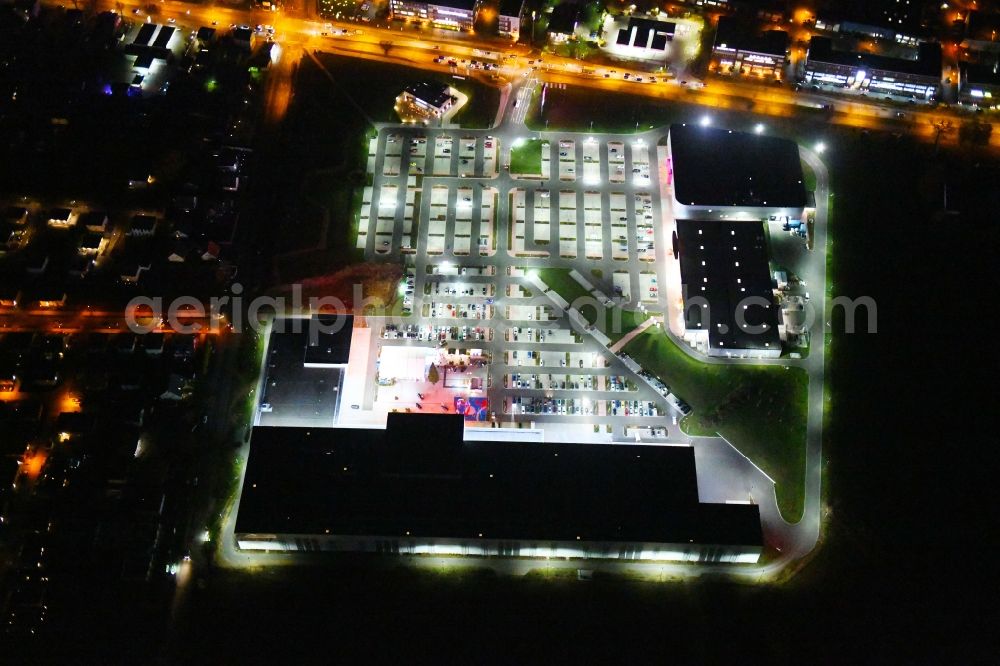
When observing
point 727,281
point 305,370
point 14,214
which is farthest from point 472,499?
point 14,214

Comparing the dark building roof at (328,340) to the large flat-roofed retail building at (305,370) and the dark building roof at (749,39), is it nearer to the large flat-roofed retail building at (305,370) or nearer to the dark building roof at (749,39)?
the large flat-roofed retail building at (305,370)

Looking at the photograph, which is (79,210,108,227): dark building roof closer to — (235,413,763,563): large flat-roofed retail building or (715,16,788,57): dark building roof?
(235,413,763,563): large flat-roofed retail building

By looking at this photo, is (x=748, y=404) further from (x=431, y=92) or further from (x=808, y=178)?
(x=431, y=92)

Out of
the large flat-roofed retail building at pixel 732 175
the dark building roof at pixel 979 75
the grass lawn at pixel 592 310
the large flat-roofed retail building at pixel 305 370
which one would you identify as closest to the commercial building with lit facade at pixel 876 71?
the dark building roof at pixel 979 75

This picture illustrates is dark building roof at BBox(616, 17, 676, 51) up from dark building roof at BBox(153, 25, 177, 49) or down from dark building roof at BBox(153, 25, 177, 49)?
up

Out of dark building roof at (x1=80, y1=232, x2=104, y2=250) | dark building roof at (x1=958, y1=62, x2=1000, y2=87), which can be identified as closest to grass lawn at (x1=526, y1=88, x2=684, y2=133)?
dark building roof at (x1=958, y1=62, x2=1000, y2=87)

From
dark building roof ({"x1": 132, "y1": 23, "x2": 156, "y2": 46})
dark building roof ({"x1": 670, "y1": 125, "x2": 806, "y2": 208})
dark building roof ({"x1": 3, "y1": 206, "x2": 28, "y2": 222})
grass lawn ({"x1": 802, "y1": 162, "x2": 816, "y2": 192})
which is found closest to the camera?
dark building roof ({"x1": 3, "y1": 206, "x2": 28, "y2": 222})
